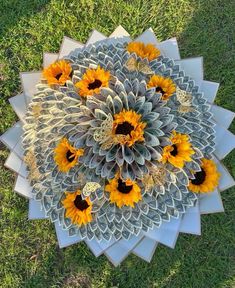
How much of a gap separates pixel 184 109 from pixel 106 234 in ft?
2.71

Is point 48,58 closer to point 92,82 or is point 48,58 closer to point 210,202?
point 92,82

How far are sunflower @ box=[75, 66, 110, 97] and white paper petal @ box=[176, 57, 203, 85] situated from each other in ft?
2.20

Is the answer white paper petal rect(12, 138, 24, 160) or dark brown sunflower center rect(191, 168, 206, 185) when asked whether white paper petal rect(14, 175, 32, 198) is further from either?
dark brown sunflower center rect(191, 168, 206, 185)

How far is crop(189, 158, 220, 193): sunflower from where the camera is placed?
244 centimetres

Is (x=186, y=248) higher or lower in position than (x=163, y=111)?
lower

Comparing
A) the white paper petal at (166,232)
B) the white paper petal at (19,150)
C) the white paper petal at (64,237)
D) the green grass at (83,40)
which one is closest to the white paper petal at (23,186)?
the white paper petal at (19,150)

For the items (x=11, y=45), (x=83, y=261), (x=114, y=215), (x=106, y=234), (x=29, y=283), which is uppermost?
(x=11, y=45)

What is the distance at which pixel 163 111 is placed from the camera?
2.31m

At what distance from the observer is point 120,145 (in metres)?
2.24

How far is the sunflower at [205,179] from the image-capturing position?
2.44 m

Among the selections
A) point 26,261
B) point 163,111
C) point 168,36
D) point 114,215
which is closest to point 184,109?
point 163,111

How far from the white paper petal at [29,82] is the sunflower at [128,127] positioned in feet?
2.85

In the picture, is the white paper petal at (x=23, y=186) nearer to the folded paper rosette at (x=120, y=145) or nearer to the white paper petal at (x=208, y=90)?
the folded paper rosette at (x=120, y=145)

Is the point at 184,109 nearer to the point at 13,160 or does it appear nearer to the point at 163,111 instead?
the point at 163,111
